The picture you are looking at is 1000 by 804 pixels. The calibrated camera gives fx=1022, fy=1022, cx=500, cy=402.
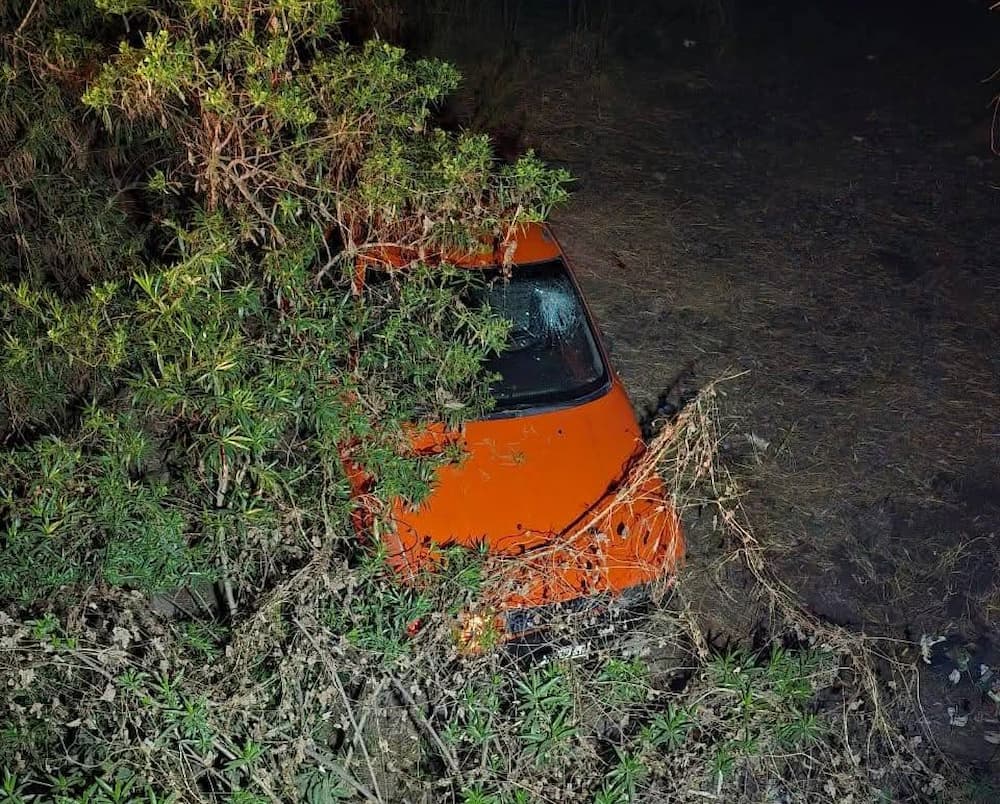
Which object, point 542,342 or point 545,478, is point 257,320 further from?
point 542,342

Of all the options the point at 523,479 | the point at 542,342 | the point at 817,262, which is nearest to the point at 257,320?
the point at 523,479

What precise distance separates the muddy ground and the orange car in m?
1.14

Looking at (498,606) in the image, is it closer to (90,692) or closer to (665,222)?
(90,692)

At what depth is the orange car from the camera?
3941 millimetres

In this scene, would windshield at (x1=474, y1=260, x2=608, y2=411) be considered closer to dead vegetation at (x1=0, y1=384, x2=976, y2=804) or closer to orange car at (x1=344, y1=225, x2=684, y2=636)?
orange car at (x1=344, y1=225, x2=684, y2=636)

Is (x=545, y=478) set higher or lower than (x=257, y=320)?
lower

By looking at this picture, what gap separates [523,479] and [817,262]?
5830 mm

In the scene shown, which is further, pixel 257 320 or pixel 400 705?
pixel 257 320

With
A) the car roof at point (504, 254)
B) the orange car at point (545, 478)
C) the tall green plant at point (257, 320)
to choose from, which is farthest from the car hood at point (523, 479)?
the car roof at point (504, 254)

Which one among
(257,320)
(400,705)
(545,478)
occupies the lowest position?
(400,705)

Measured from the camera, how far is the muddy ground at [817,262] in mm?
5859

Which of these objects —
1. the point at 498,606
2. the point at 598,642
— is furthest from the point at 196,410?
the point at 598,642

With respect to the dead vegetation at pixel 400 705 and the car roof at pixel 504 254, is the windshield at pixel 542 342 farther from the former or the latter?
the dead vegetation at pixel 400 705

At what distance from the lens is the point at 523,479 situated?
463 centimetres
